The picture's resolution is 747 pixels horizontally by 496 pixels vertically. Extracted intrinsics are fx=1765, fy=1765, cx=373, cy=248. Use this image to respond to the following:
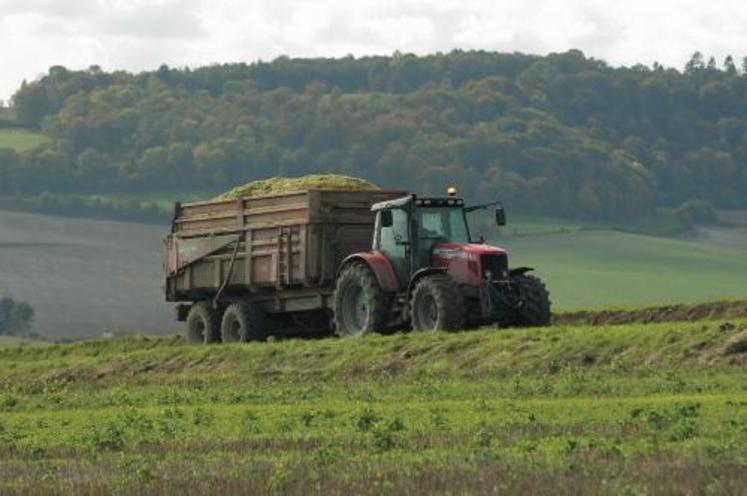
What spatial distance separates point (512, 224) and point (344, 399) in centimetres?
10385

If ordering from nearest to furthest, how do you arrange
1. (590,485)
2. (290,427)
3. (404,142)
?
(590,485) < (290,427) < (404,142)

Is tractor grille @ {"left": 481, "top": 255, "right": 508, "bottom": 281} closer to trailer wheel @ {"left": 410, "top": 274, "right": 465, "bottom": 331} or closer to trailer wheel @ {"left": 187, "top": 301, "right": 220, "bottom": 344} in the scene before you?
trailer wheel @ {"left": 410, "top": 274, "right": 465, "bottom": 331}

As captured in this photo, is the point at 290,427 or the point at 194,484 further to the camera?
the point at 290,427

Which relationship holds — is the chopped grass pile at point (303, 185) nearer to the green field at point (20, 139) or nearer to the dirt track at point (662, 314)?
the dirt track at point (662, 314)

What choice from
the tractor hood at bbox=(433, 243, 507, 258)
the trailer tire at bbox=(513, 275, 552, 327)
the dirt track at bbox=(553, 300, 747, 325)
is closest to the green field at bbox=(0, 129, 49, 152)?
the dirt track at bbox=(553, 300, 747, 325)

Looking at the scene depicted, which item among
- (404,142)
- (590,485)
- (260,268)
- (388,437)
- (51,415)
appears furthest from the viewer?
(404,142)

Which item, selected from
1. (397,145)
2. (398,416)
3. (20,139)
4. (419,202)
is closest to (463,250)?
(419,202)

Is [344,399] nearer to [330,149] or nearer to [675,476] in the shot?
[675,476]

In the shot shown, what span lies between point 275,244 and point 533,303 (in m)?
6.67

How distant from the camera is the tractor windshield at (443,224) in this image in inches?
1378

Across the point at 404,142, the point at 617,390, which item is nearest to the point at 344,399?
the point at 617,390

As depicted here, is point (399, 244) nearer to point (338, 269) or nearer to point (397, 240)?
point (397, 240)

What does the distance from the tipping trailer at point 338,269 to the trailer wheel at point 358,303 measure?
2cm

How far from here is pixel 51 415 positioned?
2622 cm
